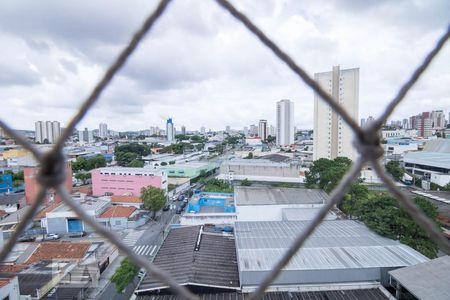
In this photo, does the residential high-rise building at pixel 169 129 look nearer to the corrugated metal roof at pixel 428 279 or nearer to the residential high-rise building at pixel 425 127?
the residential high-rise building at pixel 425 127

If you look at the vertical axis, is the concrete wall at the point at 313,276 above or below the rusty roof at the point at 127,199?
above

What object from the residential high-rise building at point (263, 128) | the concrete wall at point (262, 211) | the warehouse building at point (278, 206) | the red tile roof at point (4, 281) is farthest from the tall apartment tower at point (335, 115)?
the residential high-rise building at point (263, 128)

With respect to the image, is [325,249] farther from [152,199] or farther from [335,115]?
[335,115]

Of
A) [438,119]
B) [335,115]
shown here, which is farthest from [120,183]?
[438,119]

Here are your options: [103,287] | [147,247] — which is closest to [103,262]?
[103,287]

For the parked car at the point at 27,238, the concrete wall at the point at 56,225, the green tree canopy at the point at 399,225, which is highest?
the green tree canopy at the point at 399,225

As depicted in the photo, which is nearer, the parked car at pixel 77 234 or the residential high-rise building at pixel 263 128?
the parked car at pixel 77 234
